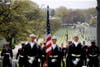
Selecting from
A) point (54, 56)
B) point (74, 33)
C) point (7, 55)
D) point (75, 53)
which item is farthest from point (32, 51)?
point (74, 33)

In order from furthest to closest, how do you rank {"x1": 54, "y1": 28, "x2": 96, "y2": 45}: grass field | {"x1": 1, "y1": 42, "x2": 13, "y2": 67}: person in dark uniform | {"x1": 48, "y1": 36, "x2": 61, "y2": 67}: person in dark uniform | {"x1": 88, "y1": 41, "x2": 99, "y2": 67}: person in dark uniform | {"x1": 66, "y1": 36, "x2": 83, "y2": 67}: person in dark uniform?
{"x1": 54, "y1": 28, "x2": 96, "y2": 45}: grass field
{"x1": 1, "y1": 42, "x2": 13, "y2": 67}: person in dark uniform
{"x1": 88, "y1": 41, "x2": 99, "y2": 67}: person in dark uniform
{"x1": 48, "y1": 36, "x2": 61, "y2": 67}: person in dark uniform
{"x1": 66, "y1": 36, "x2": 83, "y2": 67}: person in dark uniform

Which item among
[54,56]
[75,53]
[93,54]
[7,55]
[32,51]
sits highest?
[32,51]

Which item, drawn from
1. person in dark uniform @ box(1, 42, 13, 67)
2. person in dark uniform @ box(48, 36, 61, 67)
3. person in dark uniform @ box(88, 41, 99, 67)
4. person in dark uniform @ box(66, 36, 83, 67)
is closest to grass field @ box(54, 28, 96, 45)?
person in dark uniform @ box(88, 41, 99, 67)

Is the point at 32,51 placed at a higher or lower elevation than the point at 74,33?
higher

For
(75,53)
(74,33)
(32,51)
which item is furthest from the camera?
(74,33)

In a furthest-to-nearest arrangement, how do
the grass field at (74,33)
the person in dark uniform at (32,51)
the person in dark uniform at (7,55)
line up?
the grass field at (74,33)
the person in dark uniform at (7,55)
the person in dark uniform at (32,51)

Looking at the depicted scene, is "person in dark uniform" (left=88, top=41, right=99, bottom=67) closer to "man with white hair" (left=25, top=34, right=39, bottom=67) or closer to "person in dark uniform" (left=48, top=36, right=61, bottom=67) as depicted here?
"person in dark uniform" (left=48, top=36, right=61, bottom=67)

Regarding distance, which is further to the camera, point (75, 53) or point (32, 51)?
point (75, 53)

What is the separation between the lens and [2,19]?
20.6m

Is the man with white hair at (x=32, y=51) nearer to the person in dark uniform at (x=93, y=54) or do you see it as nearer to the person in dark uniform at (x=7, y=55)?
the person in dark uniform at (x=7, y=55)

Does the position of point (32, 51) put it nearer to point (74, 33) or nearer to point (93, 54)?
point (93, 54)

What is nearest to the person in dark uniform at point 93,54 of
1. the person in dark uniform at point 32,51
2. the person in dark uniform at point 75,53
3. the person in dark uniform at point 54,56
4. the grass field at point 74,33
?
the person in dark uniform at point 75,53

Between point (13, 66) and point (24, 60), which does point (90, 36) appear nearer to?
point (13, 66)

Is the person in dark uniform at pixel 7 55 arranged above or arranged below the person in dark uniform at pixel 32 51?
below
